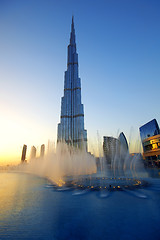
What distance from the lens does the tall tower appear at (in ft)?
493

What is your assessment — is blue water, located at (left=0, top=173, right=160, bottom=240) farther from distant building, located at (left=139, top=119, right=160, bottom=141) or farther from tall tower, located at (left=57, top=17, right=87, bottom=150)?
tall tower, located at (left=57, top=17, right=87, bottom=150)

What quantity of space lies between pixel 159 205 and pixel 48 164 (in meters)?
32.5

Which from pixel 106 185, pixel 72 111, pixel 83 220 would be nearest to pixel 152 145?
pixel 106 185

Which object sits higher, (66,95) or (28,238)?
(66,95)

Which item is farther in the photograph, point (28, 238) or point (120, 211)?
point (120, 211)

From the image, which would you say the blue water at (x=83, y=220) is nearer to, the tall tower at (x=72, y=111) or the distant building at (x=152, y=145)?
the distant building at (x=152, y=145)

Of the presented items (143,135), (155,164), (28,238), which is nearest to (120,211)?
(28,238)

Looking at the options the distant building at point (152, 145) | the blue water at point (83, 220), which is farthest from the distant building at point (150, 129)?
the blue water at point (83, 220)

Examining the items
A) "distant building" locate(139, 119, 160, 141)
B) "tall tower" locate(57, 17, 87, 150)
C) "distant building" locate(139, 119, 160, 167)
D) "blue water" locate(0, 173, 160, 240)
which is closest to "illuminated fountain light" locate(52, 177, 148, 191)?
"blue water" locate(0, 173, 160, 240)

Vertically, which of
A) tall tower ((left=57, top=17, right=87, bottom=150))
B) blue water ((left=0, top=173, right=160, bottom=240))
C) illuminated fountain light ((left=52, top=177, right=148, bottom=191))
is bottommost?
blue water ((left=0, top=173, right=160, bottom=240))

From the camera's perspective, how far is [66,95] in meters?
165

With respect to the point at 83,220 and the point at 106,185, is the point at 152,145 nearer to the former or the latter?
the point at 106,185

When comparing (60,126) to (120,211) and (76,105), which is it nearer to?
(76,105)

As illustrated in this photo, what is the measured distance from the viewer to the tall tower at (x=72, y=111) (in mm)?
150250
